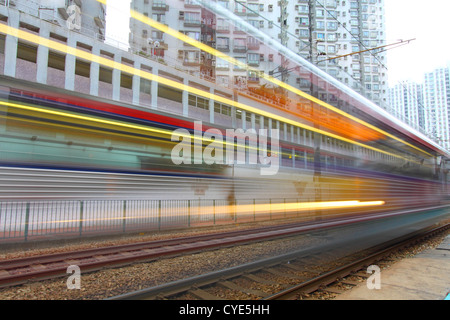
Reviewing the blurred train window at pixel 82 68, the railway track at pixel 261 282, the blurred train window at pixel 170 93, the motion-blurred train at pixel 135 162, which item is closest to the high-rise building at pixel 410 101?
the motion-blurred train at pixel 135 162

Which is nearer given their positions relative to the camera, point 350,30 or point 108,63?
point 108,63

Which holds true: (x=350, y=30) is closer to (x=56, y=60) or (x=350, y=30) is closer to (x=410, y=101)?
(x=410, y=101)

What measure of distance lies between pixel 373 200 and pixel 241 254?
321cm

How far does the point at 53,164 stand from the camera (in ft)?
10.1

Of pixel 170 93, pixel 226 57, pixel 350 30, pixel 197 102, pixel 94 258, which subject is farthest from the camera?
pixel 350 30

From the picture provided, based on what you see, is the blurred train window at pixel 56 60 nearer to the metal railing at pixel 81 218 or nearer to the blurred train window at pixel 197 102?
the blurred train window at pixel 197 102

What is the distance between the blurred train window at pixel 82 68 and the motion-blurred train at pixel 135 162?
56 cm

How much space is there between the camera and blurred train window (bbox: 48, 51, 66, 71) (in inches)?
141

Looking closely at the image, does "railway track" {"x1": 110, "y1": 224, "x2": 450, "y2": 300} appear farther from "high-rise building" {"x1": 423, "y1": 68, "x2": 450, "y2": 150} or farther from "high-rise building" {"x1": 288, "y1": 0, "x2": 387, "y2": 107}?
"high-rise building" {"x1": 288, "y1": 0, "x2": 387, "y2": 107}

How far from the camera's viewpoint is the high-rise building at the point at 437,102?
60.6 feet

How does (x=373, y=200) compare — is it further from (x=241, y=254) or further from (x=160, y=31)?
(x=160, y=31)

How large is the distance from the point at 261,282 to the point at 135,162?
2.66m

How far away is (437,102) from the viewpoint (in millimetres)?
20938

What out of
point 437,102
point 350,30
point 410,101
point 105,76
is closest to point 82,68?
point 105,76
